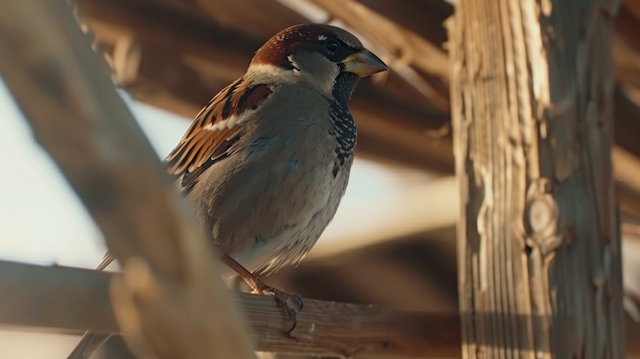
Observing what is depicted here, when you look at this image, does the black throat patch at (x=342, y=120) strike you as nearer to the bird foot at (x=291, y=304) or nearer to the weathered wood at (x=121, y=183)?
the bird foot at (x=291, y=304)

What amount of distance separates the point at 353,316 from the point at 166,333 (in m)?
0.98

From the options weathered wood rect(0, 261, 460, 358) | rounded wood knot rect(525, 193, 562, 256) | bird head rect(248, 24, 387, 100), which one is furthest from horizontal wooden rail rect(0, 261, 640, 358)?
bird head rect(248, 24, 387, 100)

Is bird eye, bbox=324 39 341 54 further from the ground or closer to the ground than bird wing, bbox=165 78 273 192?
further from the ground

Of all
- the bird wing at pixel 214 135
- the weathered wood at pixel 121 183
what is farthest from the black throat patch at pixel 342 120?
the weathered wood at pixel 121 183

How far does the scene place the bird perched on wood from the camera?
1.35 metres

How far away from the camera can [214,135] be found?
1.47m

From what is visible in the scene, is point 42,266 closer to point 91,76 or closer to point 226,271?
point 91,76

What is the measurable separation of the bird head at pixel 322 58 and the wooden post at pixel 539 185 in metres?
0.27

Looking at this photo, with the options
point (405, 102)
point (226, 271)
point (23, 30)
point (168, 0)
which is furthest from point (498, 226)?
point (23, 30)

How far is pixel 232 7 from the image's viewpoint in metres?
1.79

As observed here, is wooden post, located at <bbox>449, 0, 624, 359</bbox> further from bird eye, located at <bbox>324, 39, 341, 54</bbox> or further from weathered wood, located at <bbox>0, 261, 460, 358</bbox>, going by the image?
bird eye, located at <bbox>324, 39, 341, 54</bbox>

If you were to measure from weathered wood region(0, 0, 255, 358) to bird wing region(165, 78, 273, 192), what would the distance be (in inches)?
44.7

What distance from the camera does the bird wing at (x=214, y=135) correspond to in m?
1.44

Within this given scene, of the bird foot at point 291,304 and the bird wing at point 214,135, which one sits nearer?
the bird foot at point 291,304
